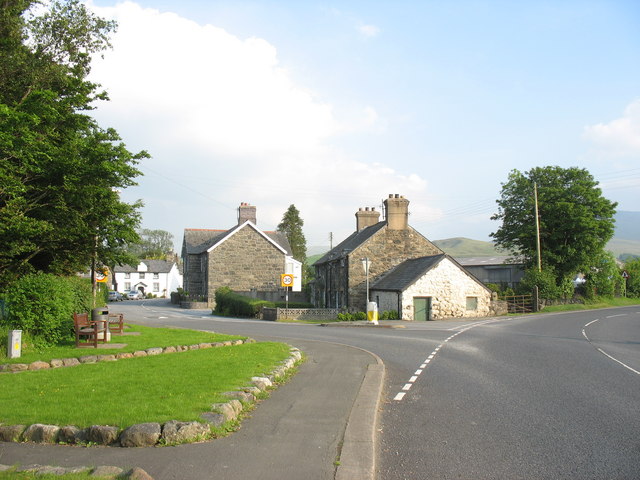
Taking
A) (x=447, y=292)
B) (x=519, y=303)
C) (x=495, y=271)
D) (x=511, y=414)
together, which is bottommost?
(x=511, y=414)

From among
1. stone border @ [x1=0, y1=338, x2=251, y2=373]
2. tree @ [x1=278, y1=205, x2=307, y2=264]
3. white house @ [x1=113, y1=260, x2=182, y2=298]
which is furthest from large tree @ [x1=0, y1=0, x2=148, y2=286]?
white house @ [x1=113, y1=260, x2=182, y2=298]

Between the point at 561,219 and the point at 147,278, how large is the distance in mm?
78039

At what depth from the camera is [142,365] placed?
12.5 metres

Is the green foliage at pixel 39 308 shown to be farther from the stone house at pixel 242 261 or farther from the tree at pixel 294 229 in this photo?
the tree at pixel 294 229

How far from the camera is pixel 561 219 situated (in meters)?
50.3

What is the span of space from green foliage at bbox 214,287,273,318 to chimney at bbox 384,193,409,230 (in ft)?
38.4

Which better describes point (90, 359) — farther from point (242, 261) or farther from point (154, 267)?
point (154, 267)

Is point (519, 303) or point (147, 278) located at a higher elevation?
point (147, 278)

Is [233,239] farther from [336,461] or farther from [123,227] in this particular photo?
[336,461]

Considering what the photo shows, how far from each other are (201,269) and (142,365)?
4794 centimetres

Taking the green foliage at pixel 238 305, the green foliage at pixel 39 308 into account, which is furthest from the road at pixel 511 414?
the green foliage at pixel 238 305

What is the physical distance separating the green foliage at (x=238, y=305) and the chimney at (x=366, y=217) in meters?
13.1

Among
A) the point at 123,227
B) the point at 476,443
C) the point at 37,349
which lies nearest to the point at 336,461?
the point at 476,443

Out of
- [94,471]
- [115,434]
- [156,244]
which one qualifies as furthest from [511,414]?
[156,244]
